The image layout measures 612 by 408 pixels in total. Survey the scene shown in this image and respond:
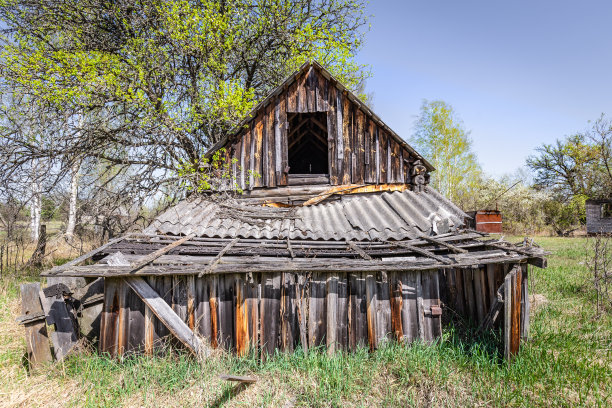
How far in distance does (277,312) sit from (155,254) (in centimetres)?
226

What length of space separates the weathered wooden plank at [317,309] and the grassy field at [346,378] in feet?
1.11

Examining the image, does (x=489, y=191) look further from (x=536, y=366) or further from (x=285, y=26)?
(x=536, y=366)

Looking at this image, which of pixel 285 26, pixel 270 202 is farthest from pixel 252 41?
pixel 270 202

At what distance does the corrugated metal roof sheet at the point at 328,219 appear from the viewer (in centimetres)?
584

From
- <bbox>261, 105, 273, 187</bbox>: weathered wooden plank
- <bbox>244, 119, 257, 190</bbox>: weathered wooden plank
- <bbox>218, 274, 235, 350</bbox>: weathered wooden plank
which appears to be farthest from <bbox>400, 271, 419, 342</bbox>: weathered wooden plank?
<bbox>244, 119, 257, 190</bbox>: weathered wooden plank

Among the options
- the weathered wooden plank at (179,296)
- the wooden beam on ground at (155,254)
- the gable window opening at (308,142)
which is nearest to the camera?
the wooden beam on ground at (155,254)

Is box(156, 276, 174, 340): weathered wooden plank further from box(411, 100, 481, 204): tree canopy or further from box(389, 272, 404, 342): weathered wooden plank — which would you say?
box(411, 100, 481, 204): tree canopy

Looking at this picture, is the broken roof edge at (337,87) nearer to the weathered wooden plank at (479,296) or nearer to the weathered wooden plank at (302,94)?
the weathered wooden plank at (302,94)

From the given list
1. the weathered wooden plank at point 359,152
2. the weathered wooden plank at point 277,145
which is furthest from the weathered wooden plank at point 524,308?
the weathered wooden plank at point 277,145

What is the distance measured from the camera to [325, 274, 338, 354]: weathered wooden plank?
15.9 ft

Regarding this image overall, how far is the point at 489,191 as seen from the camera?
2680cm

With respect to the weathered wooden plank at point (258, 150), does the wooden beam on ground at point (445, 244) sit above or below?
below

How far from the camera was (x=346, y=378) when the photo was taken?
4238 millimetres

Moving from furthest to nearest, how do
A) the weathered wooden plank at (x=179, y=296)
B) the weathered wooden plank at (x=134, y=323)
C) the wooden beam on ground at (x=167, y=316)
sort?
the weathered wooden plank at (x=179, y=296), the weathered wooden plank at (x=134, y=323), the wooden beam on ground at (x=167, y=316)
